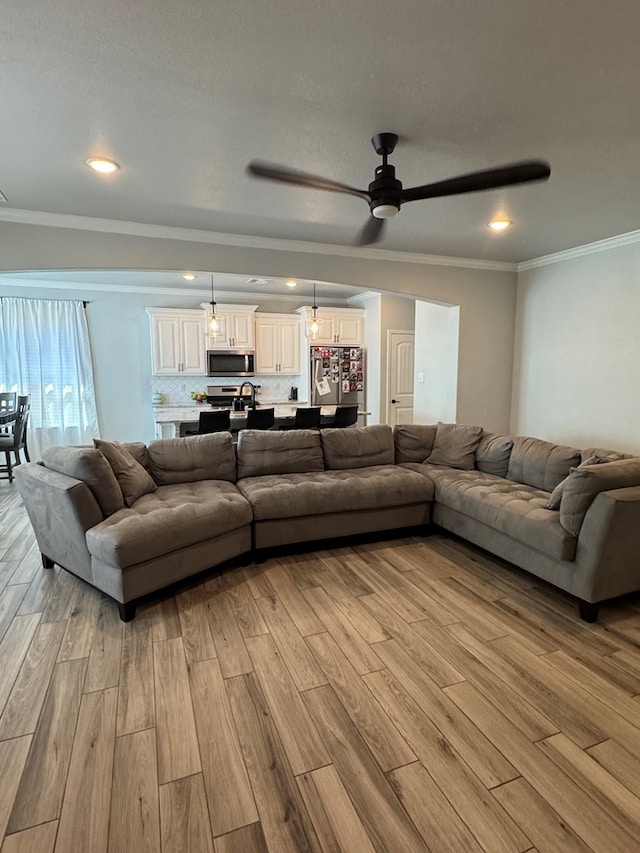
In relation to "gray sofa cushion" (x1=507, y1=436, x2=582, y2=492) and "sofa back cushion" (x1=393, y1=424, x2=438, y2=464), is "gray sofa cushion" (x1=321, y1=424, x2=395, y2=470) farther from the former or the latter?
"gray sofa cushion" (x1=507, y1=436, x2=582, y2=492)

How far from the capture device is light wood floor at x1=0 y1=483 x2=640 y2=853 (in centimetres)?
138

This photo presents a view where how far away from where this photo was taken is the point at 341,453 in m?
4.06

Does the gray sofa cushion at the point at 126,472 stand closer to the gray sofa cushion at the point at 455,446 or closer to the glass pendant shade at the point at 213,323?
the gray sofa cushion at the point at 455,446

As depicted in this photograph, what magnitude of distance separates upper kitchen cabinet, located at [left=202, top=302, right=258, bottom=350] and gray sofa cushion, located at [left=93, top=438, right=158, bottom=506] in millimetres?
3944

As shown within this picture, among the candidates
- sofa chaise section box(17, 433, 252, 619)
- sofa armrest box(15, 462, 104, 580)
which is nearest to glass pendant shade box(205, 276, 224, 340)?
sofa chaise section box(17, 433, 252, 619)

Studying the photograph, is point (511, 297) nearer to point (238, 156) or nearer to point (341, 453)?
point (341, 453)

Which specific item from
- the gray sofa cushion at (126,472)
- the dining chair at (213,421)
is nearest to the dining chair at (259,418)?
the dining chair at (213,421)

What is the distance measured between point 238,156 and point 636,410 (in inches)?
162

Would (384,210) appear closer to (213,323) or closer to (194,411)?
(213,323)

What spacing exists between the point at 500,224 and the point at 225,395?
4.85 meters

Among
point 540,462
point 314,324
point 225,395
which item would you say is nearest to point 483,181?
point 540,462

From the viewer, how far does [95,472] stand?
275 centimetres

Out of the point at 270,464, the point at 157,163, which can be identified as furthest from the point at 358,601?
the point at 157,163

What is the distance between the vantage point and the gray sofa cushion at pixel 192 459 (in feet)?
11.7
